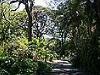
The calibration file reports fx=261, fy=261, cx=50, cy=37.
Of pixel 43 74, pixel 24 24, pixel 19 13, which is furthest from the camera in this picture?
pixel 24 24

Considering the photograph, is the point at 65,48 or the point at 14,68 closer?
the point at 14,68

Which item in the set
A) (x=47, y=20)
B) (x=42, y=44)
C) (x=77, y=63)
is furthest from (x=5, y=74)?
(x=47, y=20)

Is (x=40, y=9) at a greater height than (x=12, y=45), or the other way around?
(x=40, y=9)

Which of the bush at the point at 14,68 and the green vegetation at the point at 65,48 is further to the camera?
the green vegetation at the point at 65,48

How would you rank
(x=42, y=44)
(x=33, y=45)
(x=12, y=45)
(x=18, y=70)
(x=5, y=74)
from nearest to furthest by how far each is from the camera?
(x=5, y=74) < (x=18, y=70) < (x=12, y=45) < (x=33, y=45) < (x=42, y=44)

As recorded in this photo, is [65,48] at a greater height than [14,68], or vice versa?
[65,48]

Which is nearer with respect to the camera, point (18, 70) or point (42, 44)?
point (18, 70)

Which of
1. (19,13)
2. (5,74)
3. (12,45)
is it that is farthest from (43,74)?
(19,13)

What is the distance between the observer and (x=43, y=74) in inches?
540

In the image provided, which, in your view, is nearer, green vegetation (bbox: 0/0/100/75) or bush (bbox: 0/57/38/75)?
bush (bbox: 0/57/38/75)

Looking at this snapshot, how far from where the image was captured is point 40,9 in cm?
3850

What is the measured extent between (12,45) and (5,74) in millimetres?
7940

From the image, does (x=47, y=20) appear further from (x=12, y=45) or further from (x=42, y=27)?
(x=12, y=45)

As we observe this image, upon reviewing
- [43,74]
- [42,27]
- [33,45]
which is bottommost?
[43,74]
